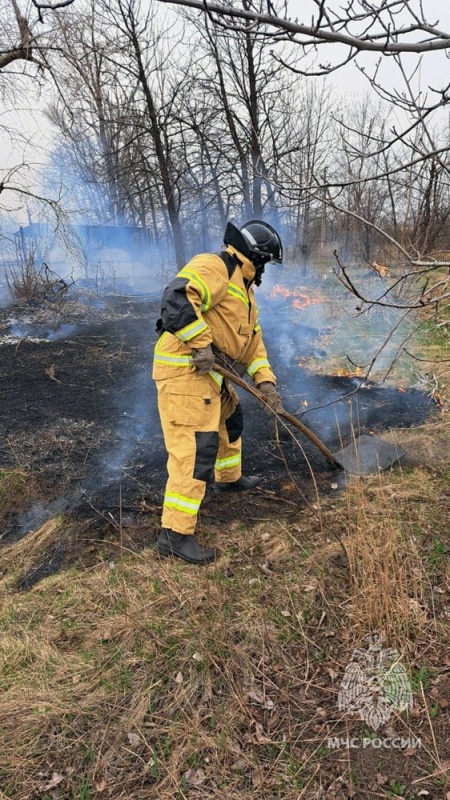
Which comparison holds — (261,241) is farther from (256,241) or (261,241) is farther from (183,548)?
(183,548)

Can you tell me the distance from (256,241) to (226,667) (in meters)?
2.62

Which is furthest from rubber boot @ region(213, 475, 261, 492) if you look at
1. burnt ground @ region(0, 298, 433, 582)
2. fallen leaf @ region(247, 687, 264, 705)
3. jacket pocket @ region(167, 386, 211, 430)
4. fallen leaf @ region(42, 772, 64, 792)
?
fallen leaf @ region(42, 772, 64, 792)

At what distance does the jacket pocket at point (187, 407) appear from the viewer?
3.01 m

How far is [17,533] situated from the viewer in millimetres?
3557

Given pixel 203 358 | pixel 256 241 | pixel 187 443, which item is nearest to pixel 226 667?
pixel 187 443

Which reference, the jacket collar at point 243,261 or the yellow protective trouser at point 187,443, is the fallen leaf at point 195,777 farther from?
the jacket collar at point 243,261

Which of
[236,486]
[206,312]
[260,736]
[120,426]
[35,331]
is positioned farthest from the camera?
[35,331]

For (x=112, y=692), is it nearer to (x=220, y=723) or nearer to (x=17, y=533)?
(x=220, y=723)

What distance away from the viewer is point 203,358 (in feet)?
9.70

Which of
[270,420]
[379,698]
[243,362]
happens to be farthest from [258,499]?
[379,698]

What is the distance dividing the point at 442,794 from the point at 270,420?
3.59m

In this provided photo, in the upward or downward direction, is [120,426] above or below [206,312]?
below

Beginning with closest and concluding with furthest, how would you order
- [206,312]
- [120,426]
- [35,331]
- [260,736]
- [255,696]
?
[260,736] → [255,696] → [206,312] → [120,426] → [35,331]

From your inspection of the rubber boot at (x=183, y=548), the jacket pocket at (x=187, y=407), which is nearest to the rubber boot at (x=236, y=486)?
the rubber boot at (x=183, y=548)
